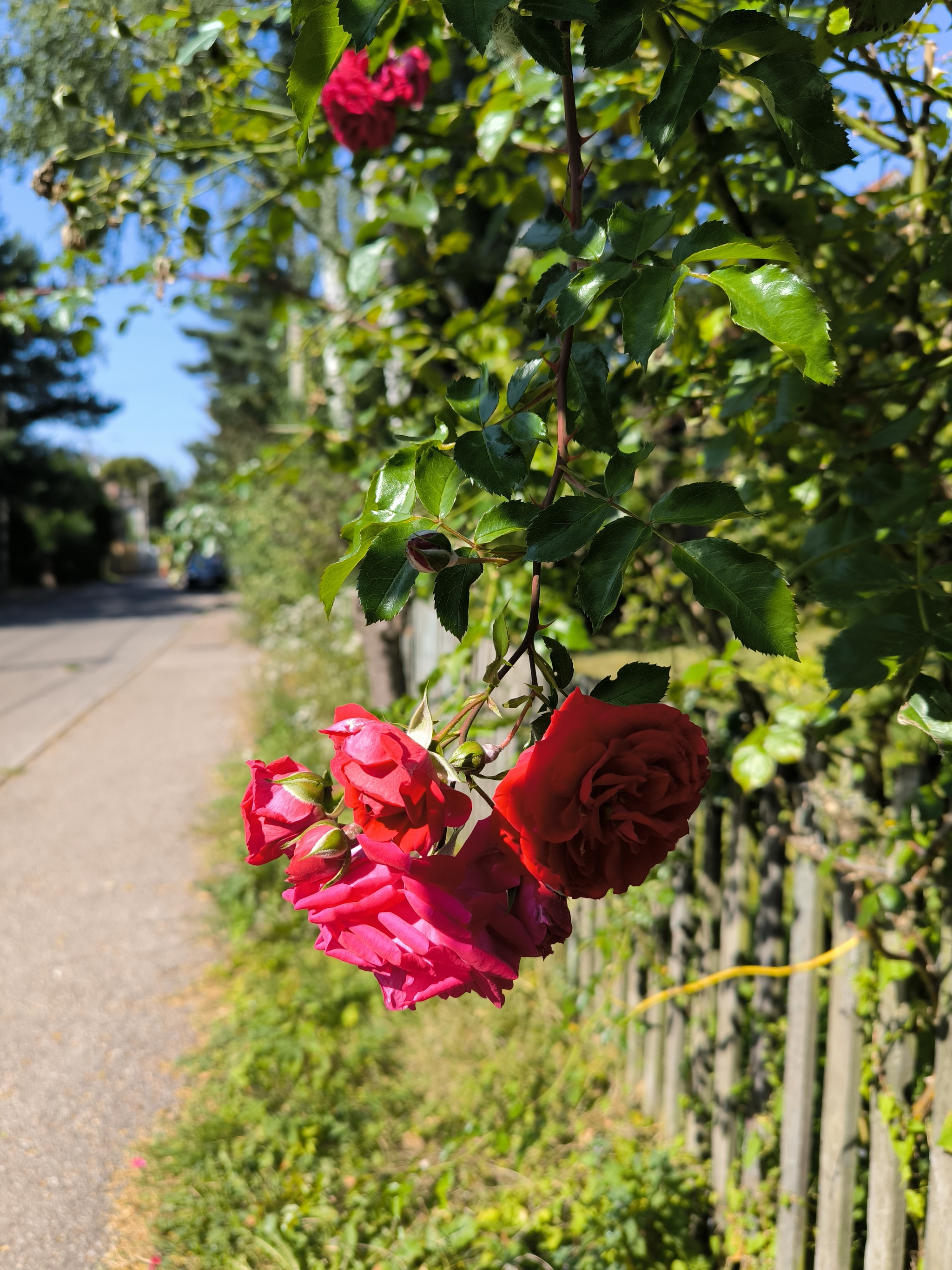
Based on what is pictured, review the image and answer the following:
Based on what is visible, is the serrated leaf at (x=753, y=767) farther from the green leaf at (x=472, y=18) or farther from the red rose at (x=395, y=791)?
the green leaf at (x=472, y=18)

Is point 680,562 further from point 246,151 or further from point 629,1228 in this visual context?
point 629,1228

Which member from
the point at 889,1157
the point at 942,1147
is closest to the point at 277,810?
the point at 942,1147

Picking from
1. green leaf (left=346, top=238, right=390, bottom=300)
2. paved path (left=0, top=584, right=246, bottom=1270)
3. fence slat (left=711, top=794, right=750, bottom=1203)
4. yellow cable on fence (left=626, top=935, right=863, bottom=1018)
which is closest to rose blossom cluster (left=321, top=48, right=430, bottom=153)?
green leaf (left=346, top=238, right=390, bottom=300)

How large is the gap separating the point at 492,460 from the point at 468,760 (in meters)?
0.22

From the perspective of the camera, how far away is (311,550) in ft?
26.3

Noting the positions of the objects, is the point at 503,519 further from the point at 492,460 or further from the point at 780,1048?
the point at 780,1048

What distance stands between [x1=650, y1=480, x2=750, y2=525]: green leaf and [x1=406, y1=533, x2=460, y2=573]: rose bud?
15 centimetres

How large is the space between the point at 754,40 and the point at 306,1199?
2550 millimetres

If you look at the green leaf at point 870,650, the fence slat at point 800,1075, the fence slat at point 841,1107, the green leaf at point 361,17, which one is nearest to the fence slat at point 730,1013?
the fence slat at point 800,1075

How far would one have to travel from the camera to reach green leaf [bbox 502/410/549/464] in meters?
0.70

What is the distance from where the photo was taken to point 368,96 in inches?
55.0

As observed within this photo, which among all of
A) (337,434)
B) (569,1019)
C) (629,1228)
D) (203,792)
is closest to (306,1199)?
(629,1228)

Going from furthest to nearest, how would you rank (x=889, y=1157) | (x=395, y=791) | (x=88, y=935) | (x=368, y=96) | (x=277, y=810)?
(x=88, y=935) → (x=889, y=1157) → (x=368, y=96) → (x=277, y=810) → (x=395, y=791)

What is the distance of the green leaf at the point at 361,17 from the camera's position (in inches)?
22.3
